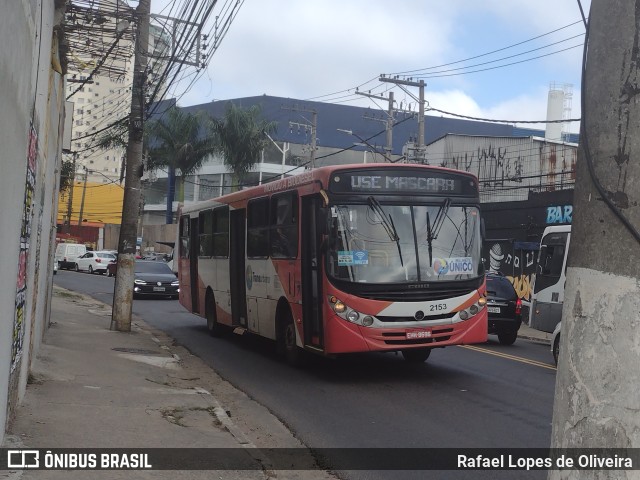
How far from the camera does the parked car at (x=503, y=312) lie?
1803cm

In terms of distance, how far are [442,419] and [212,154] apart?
45.8m

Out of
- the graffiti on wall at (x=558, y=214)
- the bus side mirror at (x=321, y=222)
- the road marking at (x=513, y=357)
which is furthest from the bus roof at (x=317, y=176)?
the graffiti on wall at (x=558, y=214)

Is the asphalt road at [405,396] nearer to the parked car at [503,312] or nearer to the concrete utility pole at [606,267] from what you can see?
the parked car at [503,312]

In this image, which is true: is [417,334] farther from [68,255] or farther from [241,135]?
[68,255]

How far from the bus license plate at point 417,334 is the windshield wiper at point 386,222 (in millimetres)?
998

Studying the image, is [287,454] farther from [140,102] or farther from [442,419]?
[140,102]

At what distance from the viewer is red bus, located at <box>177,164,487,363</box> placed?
10992mm

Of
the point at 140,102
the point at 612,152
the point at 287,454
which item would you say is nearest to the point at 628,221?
the point at 612,152

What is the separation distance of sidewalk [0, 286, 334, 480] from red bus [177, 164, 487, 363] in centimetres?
180

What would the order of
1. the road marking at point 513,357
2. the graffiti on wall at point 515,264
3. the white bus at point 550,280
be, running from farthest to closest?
the graffiti on wall at point 515,264, the white bus at point 550,280, the road marking at point 513,357

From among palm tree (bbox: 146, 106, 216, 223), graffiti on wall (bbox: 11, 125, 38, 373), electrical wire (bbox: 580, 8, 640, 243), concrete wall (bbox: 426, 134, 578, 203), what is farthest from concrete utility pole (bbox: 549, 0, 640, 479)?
palm tree (bbox: 146, 106, 216, 223)

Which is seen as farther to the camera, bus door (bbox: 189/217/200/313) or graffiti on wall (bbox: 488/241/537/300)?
graffiti on wall (bbox: 488/241/537/300)

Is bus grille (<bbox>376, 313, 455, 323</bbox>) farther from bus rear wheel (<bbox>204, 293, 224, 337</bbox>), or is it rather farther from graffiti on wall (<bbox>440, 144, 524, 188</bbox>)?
graffiti on wall (<bbox>440, 144, 524, 188</bbox>)

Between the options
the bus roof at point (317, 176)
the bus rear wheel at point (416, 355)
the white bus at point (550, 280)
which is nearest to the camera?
the bus roof at point (317, 176)
